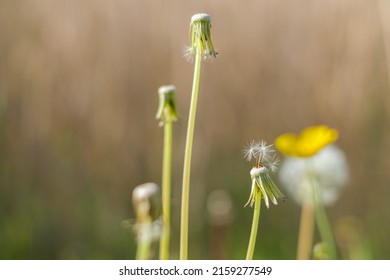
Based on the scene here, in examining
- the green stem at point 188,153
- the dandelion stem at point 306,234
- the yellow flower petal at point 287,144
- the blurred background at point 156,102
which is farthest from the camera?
the blurred background at point 156,102

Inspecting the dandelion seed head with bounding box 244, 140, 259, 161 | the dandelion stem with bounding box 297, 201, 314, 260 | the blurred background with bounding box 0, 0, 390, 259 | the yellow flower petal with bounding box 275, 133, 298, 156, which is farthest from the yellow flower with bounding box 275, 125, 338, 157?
the blurred background with bounding box 0, 0, 390, 259

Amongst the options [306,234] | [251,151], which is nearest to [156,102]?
[306,234]

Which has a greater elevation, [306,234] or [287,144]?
[287,144]

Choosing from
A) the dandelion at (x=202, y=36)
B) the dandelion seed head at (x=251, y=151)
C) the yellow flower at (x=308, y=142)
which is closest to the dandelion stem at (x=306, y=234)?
the yellow flower at (x=308, y=142)

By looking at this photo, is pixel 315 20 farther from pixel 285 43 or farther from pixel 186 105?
pixel 186 105

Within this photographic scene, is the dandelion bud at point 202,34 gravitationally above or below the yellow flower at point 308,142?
above

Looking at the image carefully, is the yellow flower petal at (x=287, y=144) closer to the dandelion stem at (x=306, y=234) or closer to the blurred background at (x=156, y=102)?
the dandelion stem at (x=306, y=234)

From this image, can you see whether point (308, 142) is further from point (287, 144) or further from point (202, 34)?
point (202, 34)
